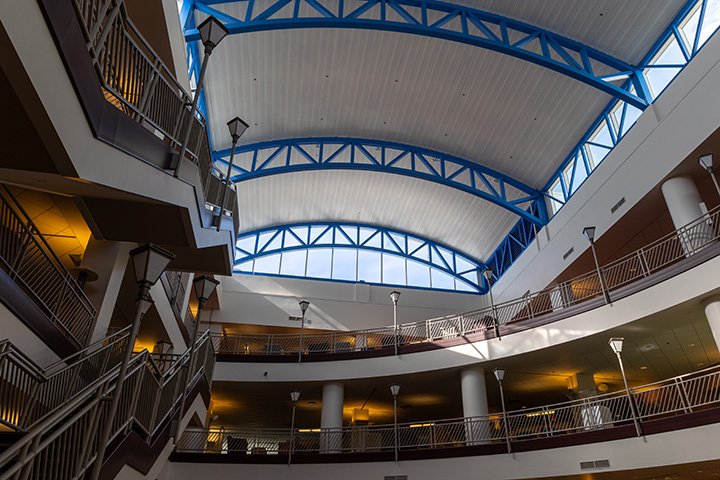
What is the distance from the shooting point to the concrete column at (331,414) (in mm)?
20198

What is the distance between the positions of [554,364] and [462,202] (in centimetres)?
1407

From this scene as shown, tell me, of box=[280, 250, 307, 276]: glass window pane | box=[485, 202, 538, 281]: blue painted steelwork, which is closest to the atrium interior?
box=[280, 250, 307, 276]: glass window pane

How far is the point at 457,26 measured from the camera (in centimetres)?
2145

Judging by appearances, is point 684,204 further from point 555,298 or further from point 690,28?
point 555,298

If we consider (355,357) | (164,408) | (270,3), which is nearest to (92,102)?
(164,408)

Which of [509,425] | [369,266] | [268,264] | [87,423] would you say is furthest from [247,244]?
[87,423]

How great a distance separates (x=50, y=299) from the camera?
9.38 meters

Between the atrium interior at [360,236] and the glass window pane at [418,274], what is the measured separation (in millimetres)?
151

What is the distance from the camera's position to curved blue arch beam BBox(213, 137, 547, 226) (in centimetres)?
2708

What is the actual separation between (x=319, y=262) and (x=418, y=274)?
6.63 meters

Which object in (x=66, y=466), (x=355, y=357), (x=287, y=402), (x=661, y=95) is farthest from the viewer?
(x=287, y=402)

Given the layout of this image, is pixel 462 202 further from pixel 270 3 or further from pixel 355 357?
pixel 270 3

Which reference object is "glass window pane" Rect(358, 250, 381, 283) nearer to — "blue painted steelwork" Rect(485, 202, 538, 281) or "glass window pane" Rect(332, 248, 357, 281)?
"glass window pane" Rect(332, 248, 357, 281)

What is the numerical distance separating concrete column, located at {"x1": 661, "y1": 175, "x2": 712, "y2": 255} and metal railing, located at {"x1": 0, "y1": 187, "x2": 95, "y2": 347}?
15587mm
